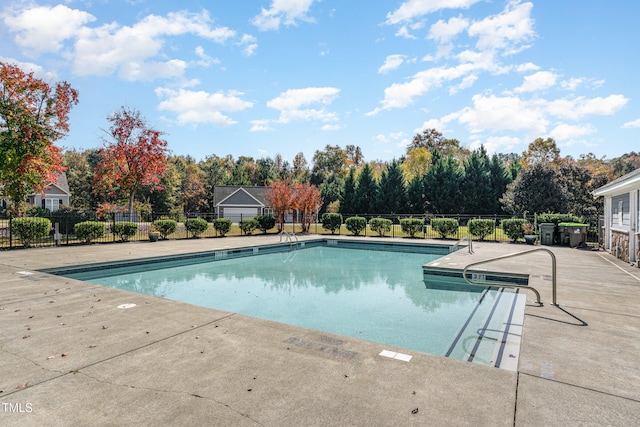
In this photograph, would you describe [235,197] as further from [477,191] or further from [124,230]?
[477,191]

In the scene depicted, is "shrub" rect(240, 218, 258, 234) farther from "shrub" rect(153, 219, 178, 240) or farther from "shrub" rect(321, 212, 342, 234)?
"shrub" rect(321, 212, 342, 234)

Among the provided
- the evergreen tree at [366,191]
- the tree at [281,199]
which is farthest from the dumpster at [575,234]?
the evergreen tree at [366,191]

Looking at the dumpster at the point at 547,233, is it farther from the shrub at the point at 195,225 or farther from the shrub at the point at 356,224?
the shrub at the point at 195,225

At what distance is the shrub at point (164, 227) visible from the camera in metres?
16.8

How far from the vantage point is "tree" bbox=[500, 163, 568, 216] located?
73.4 ft

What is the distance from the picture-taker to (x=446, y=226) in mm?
17922

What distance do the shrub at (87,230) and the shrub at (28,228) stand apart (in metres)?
1.10

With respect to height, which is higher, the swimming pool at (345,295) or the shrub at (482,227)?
the shrub at (482,227)

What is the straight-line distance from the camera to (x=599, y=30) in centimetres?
1037

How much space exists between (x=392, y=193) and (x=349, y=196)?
437 centimetres

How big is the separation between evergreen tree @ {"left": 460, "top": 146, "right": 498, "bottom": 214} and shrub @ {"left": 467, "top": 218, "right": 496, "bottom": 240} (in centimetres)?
1328

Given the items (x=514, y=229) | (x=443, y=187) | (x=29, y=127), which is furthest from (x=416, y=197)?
(x=29, y=127)

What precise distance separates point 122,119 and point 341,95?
13.0 metres

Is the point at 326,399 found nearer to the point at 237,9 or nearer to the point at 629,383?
the point at 629,383
